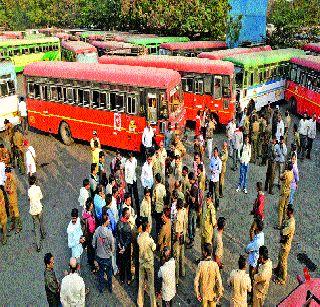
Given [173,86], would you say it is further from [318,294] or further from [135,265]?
[318,294]

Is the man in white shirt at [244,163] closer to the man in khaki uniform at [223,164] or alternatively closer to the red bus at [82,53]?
the man in khaki uniform at [223,164]

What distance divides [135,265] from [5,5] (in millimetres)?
65639

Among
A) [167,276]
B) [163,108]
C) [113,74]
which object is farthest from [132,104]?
[167,276]

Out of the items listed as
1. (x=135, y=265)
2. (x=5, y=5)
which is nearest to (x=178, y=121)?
(x=135, y=265)

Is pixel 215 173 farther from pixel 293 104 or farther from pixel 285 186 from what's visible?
pixel 293 104

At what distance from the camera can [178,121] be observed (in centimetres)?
1537

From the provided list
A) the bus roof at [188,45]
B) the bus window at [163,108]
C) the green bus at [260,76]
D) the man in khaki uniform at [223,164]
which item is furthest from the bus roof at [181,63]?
the bus roof at [188,45]

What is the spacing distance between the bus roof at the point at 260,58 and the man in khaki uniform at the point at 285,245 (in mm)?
11915

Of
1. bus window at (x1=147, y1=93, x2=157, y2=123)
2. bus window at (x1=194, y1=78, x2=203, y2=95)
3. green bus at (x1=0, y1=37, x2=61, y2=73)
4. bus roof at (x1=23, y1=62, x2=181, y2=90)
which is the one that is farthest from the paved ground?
green bus at (x1=0, y1=37, x2=61, y2=73)

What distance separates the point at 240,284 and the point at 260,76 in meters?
15.0

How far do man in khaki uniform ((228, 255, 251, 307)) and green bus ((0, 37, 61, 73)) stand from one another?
2653 cm

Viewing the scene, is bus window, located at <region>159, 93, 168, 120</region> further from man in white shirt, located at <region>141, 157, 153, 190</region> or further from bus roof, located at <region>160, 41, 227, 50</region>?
bus roof, located at <region>160, 41, 227, 50</region>

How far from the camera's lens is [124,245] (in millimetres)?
8523

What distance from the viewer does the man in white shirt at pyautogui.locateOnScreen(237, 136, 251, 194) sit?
12.0m
